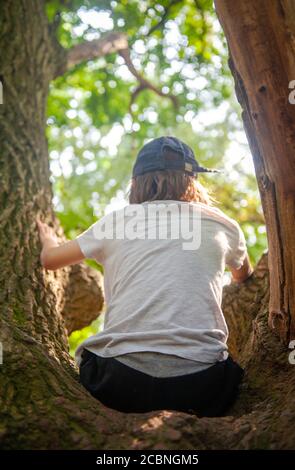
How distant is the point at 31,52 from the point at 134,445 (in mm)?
4015

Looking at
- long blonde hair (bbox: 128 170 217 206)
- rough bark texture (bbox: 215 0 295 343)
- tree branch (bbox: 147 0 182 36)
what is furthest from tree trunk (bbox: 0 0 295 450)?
tree branch (bbox: 147 0 182 36)

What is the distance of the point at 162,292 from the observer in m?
2.42

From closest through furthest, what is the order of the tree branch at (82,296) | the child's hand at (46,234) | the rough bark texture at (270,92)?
the rough bark texture at (270,92) → the child's hand at (46,234) → the tree branch at (82,296)

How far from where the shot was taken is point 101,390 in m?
2.27

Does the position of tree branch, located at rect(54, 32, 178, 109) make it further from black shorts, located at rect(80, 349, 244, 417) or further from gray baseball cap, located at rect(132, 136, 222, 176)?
black shorts, located at rect(80, 349, 244, 417)

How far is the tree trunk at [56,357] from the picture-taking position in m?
1.79

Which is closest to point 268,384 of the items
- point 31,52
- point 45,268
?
point 45,268

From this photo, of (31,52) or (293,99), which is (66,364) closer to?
(293,99)

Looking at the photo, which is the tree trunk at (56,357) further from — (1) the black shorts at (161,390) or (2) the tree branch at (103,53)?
(2) the tree branch at (103,53)

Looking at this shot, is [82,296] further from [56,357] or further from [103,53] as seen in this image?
[103,53]

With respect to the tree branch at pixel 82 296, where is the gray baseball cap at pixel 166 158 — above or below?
above

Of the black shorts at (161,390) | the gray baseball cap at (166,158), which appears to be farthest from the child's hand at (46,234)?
the black shorts at (161,390)

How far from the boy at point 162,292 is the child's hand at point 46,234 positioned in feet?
0.69

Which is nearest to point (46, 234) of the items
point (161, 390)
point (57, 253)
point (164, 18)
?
point (57, 253)
